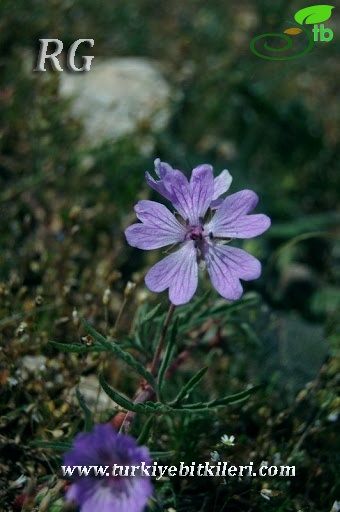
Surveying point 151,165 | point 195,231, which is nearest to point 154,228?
point 195,231

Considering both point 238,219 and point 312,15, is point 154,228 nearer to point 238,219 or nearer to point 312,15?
point 238,219

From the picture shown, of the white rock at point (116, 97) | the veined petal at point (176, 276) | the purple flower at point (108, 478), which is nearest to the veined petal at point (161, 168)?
the veined petal at point (176, 276)

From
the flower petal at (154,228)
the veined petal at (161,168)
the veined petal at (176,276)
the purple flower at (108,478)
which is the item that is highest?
the veined petal at (161,168)

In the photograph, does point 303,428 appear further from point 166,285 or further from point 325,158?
point 325,158

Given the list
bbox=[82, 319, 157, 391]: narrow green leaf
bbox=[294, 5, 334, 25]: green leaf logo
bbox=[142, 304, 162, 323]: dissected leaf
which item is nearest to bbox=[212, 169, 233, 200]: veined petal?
bbox=[142, 304, 162, 323]: dissected leaf

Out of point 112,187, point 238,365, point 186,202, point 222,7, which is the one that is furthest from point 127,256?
point 222,7

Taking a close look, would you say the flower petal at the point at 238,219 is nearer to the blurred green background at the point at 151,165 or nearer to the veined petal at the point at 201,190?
the veined petal at the point at 201,190

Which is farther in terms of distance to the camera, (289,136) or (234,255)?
(289,136)
